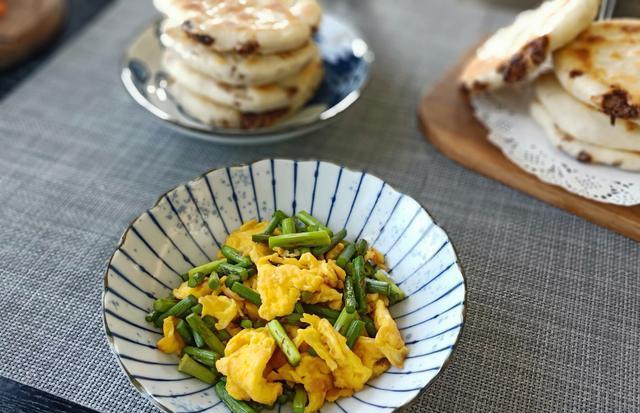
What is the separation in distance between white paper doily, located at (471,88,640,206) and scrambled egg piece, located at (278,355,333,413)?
1.12 m

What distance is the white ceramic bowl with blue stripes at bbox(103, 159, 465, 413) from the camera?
1.32 metres

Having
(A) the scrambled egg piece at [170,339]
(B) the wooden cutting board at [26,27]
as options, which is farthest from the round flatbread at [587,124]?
(B) the wooden cutting board at [26,27]

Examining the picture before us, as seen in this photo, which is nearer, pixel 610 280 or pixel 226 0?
pixel 610 280

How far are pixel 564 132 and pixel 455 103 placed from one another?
455 millimetres

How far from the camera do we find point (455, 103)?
2.39m

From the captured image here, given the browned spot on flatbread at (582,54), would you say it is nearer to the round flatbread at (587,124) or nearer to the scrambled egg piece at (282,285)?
the round flatbread at (587,124)

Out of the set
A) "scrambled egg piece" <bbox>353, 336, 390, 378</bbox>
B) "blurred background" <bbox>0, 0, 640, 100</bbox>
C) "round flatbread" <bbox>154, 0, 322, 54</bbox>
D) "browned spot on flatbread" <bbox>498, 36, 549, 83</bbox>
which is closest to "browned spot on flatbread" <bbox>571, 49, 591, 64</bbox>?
"browned spot on flatbread" <bbox>498, 36, 549, 83</bbox>

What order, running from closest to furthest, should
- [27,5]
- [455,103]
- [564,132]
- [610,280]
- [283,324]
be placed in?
[283,324], [610,280], [564,132], [455,103], [27,5]

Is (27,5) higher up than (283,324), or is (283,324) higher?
(27,5)

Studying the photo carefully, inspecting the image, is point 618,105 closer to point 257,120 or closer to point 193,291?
point 257,120

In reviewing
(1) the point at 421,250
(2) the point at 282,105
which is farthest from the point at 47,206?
(1) the point at 421,250

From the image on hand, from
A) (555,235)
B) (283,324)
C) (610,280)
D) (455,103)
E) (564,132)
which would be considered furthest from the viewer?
(455,103)

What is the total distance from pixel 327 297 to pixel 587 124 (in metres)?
1.10

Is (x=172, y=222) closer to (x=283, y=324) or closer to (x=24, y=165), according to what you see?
(x=283, y=324)
